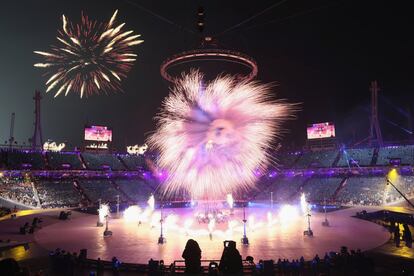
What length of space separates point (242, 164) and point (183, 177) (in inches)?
391

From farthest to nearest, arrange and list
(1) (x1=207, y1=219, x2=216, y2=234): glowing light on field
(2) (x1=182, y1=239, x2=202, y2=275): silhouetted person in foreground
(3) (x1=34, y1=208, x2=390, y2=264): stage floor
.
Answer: (1) (x1=207, y1=219, x2=216, y2=234): glowing light on field
(3) (x1=34, y1=208, x2=390, y2=264): stage floor
(2) (x1=182, y1=239, x2=202, y2=275): silhouetted person in foreground

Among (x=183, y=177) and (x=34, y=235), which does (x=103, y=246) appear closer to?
(x=34, y=235)

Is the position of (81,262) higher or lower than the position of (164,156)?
lower

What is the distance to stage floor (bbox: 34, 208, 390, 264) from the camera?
27.2m

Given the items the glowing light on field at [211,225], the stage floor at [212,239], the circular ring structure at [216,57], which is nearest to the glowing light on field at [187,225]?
the stage floor at [212,239]

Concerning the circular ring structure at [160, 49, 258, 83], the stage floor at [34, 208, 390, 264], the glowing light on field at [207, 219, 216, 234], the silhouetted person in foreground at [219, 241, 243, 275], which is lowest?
the stage floor at [34, 208, 390, 264]

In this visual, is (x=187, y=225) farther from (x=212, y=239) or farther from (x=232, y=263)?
(x=232, y=263)

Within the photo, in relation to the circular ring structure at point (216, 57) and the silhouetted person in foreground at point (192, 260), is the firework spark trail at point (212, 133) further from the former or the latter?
the silhouetted person in foreground at point (192, 260)

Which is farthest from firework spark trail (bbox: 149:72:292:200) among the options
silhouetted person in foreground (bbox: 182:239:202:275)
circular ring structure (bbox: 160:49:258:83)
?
silhouetted person in foreground (bbox: 182:239:202:275)

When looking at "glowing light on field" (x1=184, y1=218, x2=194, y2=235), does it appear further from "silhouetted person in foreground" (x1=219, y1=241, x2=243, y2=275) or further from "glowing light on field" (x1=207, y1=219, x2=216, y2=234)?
"silhouetted person in foreground" (x1=219, y1=241, x2=243, y2=275)

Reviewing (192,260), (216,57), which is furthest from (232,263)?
(216,57)

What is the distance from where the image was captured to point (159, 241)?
31.3 meters

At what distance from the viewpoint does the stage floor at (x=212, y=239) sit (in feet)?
89.4

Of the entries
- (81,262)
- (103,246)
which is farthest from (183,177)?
(81,262)
